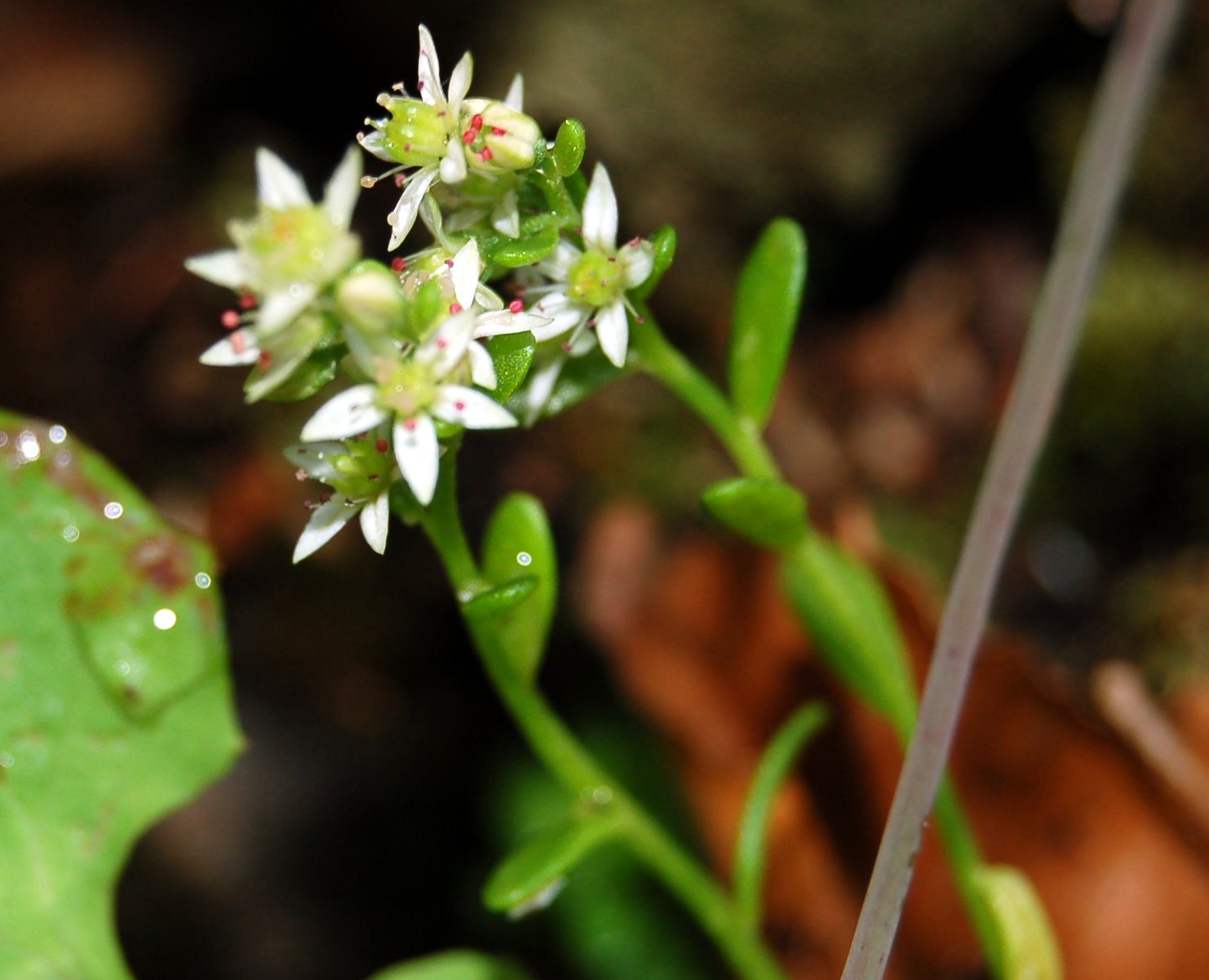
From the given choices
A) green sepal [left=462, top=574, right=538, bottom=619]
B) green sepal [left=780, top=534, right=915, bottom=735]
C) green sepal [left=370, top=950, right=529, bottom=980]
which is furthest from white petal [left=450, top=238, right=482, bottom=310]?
green sepal [left=370, top=950, right=529, bottom=980]

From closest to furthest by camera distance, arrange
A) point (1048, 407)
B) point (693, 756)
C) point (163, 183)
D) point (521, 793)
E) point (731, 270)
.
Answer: point (1048, 407) < point (693, 756) < point (521, 793) < point (731, 270) < point (163, 183)

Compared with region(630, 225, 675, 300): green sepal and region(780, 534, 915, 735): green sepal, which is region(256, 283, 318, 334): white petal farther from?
region(780, 534, 915, 735): green sepal

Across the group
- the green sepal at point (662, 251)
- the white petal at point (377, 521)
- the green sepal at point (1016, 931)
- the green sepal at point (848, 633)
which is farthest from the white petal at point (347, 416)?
the green sepal at point (1016, 931)

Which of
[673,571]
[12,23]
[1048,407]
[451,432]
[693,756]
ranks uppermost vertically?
[12,23]

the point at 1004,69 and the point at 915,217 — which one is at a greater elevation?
the point at 1004,69

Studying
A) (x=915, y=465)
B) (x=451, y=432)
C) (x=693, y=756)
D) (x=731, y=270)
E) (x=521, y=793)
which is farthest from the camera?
(x=731, y=270)

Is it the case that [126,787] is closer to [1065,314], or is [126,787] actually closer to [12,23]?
[1065,314]

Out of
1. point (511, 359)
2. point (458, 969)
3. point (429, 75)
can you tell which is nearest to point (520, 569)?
point (511, 359)

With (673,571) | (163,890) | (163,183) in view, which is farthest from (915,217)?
(163,890)
